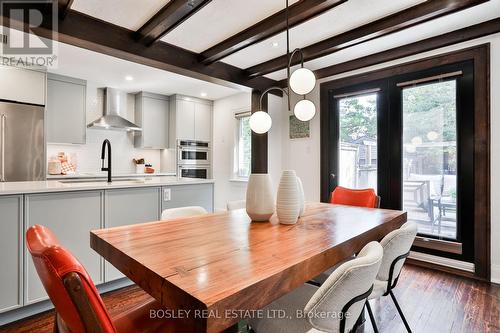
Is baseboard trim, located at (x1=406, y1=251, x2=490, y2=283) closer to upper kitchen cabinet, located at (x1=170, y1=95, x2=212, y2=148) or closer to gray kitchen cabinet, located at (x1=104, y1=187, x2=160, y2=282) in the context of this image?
gray kitchen cabinet, located at (x1=104, y1=187, x2=160, y2=282)

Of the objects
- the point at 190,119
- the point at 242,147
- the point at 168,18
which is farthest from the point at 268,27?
the point at 190,119

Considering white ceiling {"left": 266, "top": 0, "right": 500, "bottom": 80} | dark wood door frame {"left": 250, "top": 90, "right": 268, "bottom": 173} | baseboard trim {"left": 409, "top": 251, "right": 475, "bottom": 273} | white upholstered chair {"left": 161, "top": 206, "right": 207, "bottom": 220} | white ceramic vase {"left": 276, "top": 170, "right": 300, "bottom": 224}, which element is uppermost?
white ceiling {"left": 266, "top": 0, "right": 500, "bottom": 80}

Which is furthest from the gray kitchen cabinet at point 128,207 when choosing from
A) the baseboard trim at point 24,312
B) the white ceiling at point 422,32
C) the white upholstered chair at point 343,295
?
the white ceiling at point 422,32

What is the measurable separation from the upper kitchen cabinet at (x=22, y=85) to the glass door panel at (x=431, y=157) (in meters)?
4.79

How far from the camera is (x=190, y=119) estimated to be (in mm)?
5469

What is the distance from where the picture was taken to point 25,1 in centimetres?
213

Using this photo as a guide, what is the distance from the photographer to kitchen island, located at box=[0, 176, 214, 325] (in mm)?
1892

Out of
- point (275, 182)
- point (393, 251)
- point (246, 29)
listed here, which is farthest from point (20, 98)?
point (393, 251)

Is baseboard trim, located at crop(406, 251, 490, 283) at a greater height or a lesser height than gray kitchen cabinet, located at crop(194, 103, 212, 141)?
lesser

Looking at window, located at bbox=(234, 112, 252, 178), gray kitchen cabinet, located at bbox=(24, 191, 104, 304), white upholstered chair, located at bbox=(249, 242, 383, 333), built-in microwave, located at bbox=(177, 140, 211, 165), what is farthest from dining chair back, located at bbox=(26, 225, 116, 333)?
built-in microwave, located at bbox=(177, 140, 211, 165)

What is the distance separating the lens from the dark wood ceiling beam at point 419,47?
8.43ft

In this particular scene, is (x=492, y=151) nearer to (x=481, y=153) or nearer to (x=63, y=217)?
(x=481, y=153)

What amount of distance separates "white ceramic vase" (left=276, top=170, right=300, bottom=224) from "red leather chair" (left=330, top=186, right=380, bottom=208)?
1216 millimetres

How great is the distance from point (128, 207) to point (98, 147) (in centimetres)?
298
